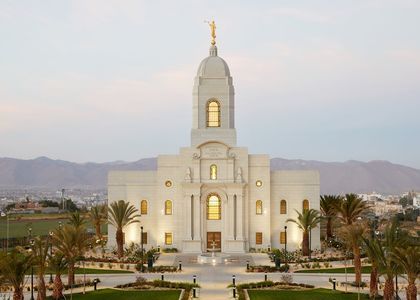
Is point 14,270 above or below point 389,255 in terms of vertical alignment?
below

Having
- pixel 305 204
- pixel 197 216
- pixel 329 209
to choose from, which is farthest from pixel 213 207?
pixel 329 209

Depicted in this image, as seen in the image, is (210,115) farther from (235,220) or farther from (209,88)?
(235,220)

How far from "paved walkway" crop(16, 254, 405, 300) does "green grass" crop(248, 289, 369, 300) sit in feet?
4.93

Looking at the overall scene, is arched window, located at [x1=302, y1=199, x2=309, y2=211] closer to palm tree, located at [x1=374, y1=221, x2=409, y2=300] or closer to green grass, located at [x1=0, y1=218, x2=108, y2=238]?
palm tree, located at [x1=374, y1=221, x2=409, y2=300]

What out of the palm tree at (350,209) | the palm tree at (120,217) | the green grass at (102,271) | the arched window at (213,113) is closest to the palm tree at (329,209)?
the palm tree at (350,209)

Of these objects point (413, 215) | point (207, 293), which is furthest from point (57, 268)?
point (413, 215)

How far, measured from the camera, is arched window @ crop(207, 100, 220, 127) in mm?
56781

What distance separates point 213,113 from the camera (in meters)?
56.9

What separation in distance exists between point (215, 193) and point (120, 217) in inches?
344

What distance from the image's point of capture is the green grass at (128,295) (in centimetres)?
3259

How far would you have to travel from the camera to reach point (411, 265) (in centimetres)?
2711

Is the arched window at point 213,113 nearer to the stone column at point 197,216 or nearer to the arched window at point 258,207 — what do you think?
the stone column at point 197,216

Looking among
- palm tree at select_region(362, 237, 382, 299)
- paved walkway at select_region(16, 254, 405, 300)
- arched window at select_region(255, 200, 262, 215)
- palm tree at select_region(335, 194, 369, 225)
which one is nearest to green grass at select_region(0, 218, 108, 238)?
arched window at select_region(255, 200, 262, 215)

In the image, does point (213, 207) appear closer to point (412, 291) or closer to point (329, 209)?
point (329, 209)
